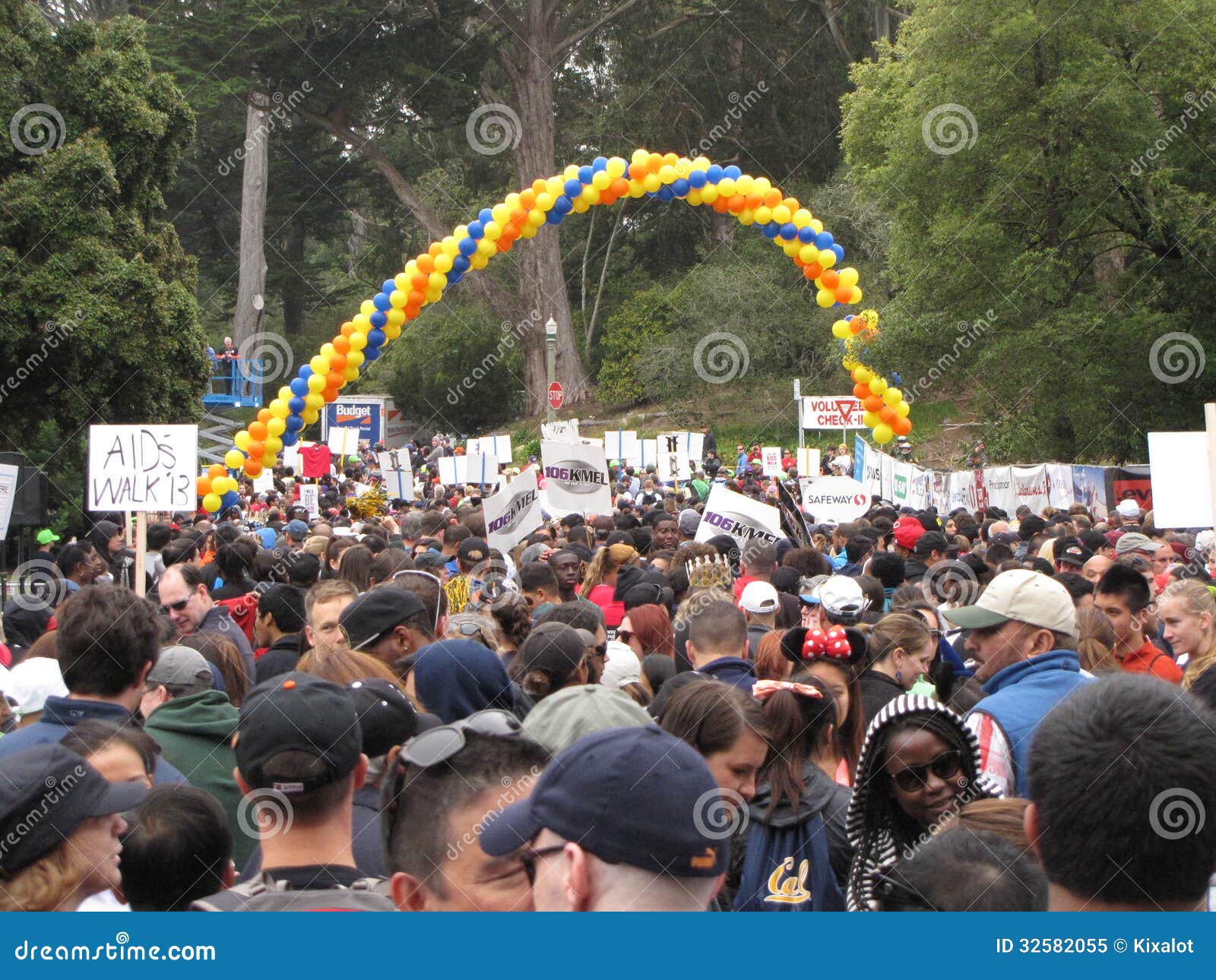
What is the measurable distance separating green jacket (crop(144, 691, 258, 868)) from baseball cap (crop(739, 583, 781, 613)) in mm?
2925

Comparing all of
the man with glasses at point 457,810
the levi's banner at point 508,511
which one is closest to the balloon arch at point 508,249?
the levi's banner at point 508,511

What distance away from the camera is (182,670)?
180 inches

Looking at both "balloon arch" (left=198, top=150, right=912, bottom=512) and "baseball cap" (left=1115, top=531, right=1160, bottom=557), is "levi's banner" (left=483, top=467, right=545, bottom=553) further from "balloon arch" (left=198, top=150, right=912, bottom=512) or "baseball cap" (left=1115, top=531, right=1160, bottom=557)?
"balloon arch" (left=198, top=150, right=912, bottom=512)

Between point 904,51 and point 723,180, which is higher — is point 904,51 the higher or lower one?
the higher one

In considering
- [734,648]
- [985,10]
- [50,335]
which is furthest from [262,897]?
[985,10]

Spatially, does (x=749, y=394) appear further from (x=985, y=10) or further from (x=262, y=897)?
(x=262, y=897)

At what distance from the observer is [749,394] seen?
39.9 metres

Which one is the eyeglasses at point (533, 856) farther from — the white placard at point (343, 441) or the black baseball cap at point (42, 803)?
the white placard at point (343, 441)

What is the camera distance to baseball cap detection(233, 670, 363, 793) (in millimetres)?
2699

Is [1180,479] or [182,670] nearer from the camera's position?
[182,670]

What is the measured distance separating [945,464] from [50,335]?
903 inches

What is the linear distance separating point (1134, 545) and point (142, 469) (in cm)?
691

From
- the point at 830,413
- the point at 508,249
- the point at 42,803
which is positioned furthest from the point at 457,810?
the point at 830,413

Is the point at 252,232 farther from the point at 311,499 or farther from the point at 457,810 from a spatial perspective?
the point at 457,810
